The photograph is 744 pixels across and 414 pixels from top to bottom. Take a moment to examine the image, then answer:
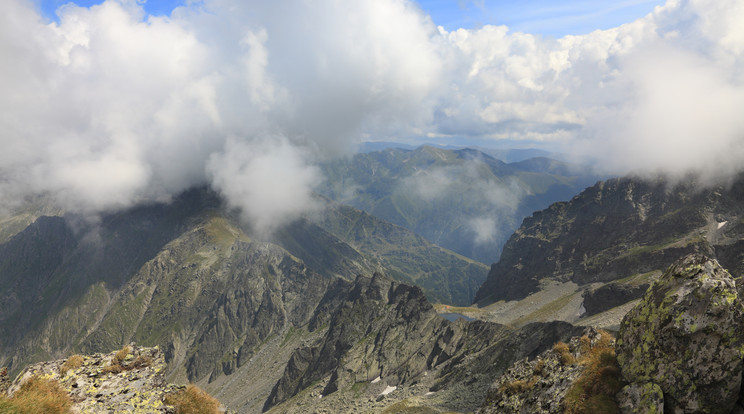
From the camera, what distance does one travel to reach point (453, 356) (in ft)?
424

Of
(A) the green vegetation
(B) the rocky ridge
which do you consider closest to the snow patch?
(A) the green vegetation

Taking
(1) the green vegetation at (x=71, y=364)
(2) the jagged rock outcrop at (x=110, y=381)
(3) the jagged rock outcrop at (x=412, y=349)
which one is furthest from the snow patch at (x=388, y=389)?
(1) the green vegetation at (x=71, y=364)

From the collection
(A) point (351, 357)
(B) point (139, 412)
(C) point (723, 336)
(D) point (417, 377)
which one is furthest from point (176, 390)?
(A) point (351, 357)

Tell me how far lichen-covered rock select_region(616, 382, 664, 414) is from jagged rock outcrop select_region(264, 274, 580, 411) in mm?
69772

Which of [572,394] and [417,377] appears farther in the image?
[417,377]

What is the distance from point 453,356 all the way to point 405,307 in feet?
158

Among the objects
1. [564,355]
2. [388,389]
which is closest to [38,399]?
[564,355]

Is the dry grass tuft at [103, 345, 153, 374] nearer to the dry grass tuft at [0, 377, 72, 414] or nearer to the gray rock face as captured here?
the dry grass tuft at [0, 377, 72, 414]

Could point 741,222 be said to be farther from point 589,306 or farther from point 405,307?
point 405,307

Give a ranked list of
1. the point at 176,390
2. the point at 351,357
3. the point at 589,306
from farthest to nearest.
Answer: the point at 589,306, the point at 351,357, the point at 176,390

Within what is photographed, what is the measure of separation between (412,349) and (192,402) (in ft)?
454

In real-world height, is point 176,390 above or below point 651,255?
below

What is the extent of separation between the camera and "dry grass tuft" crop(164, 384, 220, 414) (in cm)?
1914

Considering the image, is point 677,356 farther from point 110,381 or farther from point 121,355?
point 121,355
